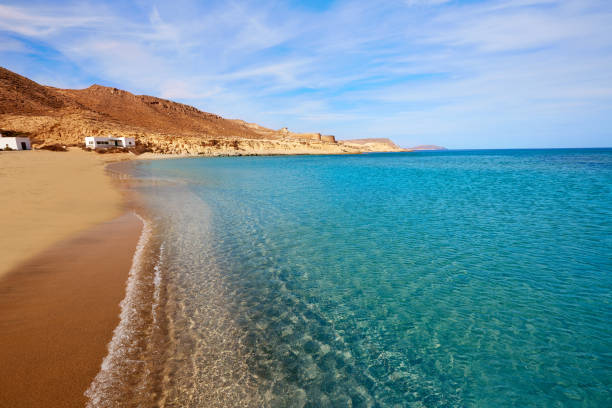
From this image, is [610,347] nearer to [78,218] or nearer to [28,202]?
[78,218]

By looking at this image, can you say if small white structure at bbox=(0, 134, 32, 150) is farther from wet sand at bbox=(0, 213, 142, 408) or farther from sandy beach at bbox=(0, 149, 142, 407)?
wet sand at bbox=(0, 213, 142, 408)

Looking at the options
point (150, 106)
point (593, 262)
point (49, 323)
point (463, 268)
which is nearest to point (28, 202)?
point (49, 323)

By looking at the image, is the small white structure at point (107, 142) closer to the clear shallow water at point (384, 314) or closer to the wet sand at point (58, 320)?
the clear shallow water at point (384, 314)

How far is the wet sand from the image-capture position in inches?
142

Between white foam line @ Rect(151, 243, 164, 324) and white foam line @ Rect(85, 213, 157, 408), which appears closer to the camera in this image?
white foam line @ Rect(85, 213, 157, 408)

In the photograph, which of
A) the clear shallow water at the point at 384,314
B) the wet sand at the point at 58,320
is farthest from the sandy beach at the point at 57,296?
the clear shallow water at the point at 384,314

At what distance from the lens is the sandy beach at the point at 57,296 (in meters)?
3.71

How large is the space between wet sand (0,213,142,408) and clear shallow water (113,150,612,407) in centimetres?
90

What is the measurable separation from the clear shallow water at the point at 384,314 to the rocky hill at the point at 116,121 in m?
76.4

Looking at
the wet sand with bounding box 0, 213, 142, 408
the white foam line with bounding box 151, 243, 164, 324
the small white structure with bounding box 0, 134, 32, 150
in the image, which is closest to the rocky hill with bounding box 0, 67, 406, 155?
the small white structure with bounding box 0, 134, 32, 150

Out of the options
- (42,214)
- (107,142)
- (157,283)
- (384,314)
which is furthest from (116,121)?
(384,314)

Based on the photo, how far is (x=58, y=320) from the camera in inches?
195

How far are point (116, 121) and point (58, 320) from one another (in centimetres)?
12033

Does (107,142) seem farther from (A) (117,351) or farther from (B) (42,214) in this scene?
(A) (117,351)
